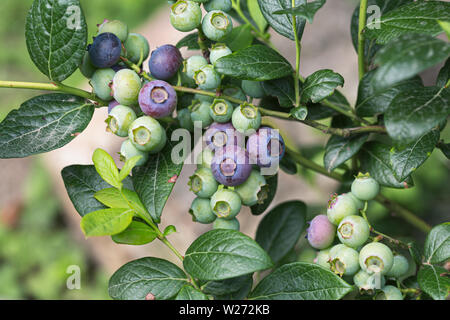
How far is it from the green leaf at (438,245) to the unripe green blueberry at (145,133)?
1.95 feet

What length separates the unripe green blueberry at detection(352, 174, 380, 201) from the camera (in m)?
0.94

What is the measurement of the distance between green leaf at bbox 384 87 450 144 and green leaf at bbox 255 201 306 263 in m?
0.65

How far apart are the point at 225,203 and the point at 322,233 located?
0.23 metres

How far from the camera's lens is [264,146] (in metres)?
0.88

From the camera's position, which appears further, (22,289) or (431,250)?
(22,289)

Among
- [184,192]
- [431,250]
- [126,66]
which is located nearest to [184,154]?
[126,66]

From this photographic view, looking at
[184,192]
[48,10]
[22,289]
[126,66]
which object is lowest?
[22,289]

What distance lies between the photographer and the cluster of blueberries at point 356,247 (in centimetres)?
85

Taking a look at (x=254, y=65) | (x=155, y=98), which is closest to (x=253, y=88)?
(x=254, y=65)

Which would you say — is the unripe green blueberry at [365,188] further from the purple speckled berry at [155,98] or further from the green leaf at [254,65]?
the purple speckled berry at [155,98]

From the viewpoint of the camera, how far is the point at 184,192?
8.93 ft
